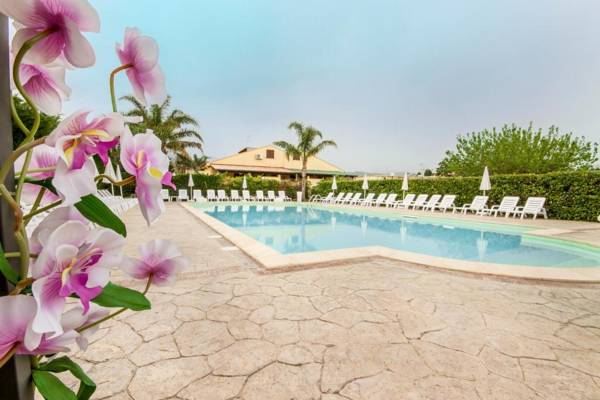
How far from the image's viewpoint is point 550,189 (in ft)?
39.9

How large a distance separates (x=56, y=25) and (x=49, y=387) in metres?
0.74

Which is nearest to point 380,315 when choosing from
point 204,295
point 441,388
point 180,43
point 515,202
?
point 441,388

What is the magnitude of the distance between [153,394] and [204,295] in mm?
1505

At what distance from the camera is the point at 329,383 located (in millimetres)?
1817

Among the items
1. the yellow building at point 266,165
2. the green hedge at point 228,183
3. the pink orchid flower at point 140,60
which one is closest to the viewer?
the pink orchid flower at point 140,60

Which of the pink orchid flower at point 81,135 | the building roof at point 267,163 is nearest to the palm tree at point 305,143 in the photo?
the building roof at point 267,163

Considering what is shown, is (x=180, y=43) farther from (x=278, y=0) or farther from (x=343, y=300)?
(x=343, y=300)

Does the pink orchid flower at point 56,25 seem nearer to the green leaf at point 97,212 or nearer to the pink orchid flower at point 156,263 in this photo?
the green leaf at point 97,212

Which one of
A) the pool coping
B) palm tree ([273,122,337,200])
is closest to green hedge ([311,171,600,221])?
the pool coping

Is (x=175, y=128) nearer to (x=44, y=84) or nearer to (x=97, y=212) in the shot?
(x=44, y=84)

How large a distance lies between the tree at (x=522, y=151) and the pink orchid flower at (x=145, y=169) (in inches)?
1429

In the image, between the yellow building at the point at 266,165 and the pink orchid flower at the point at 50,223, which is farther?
the yellow building at the point at 266,165

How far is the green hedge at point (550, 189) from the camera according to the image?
11.0m

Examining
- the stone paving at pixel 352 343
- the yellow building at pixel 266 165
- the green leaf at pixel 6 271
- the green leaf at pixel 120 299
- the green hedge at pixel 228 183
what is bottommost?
the stone paving at pixel 352 343
